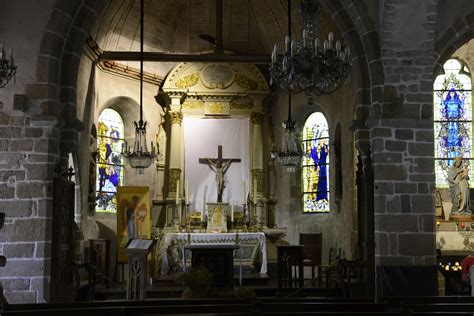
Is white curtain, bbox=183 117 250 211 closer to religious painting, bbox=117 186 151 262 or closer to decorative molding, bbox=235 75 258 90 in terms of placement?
decorative molding, bbox=235 75 258 90

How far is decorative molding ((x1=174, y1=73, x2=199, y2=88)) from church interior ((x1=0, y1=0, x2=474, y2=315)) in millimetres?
39

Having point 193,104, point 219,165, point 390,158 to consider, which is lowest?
point 390,158

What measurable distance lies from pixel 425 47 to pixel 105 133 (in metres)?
8.96

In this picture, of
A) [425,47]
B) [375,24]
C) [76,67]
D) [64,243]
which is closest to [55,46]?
[76,67]

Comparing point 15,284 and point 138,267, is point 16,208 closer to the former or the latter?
point 15,284

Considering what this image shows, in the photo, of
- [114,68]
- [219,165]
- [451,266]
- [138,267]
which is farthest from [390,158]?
[114,68]

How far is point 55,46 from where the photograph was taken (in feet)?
32.7

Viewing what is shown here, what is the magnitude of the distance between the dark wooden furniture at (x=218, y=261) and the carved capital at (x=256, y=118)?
557cm

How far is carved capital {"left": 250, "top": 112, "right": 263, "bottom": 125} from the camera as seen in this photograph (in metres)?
17.3

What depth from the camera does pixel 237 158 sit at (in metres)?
17.3

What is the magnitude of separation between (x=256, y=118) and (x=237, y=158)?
1.13m

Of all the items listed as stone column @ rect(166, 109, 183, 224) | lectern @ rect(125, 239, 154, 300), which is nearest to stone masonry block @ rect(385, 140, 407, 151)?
lectern @ rect(125, 239, 154, 300)

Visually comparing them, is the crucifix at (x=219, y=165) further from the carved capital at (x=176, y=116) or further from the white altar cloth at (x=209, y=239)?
the white altar cloth at (x=209, y=239)

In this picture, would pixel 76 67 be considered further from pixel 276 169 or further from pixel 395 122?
pixel 276 169
